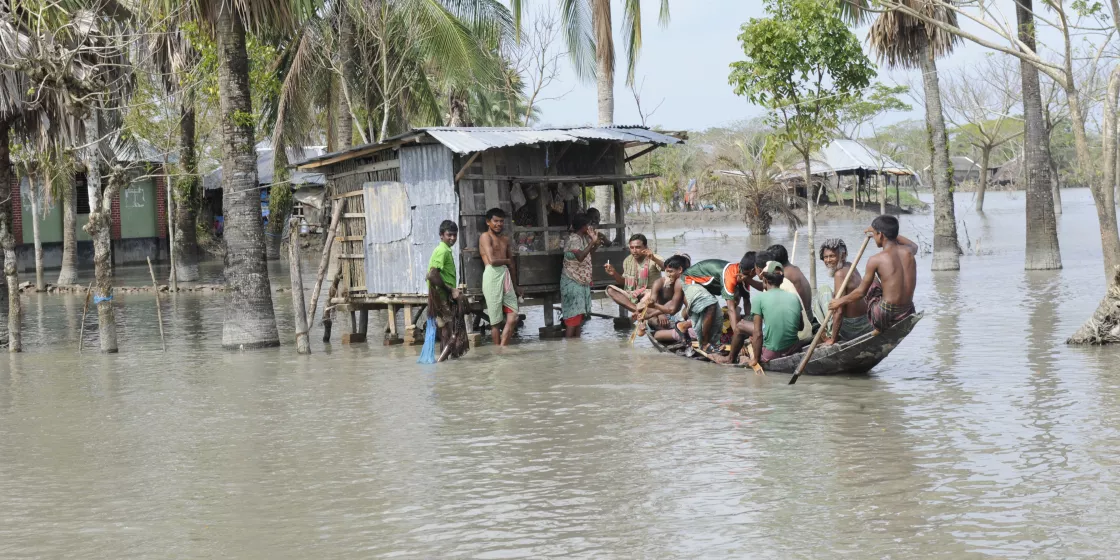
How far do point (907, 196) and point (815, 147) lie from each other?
177ft

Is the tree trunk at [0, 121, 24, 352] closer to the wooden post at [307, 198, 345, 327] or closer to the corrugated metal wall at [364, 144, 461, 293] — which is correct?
the wooden post at [307, 198, 345, 327]

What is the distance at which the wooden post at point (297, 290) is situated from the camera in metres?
13.6

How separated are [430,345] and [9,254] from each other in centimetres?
626

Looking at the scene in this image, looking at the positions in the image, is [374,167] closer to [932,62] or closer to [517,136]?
[517,136]

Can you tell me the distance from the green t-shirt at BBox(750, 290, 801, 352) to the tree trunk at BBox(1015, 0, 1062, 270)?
11246mm

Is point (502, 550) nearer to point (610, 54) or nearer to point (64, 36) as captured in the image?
point (64, 36)

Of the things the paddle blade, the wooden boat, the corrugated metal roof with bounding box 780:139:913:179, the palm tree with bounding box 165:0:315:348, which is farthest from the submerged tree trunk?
the corrugated metal roof with bounding box 780:139:913:179

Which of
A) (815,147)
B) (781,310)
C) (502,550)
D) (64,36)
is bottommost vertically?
(502,550)

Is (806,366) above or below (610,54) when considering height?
below

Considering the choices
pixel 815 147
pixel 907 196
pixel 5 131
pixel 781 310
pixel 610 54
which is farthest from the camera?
pixel 907 196

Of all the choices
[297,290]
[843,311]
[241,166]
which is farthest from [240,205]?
[843,311]

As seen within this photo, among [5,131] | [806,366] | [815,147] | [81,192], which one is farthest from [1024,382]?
[81,192]

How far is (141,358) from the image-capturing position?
1446cm

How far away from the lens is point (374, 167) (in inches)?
594
